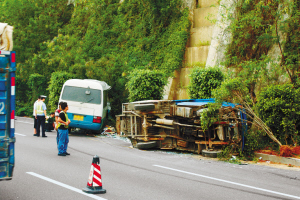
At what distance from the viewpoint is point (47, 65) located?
26781 millimetres

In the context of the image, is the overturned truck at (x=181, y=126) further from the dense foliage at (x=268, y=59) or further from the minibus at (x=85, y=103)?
the minibus at (x=85, y=103)

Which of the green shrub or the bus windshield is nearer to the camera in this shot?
the bus windshield

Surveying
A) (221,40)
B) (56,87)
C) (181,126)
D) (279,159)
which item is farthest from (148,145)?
(56,87)

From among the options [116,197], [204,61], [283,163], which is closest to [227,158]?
[283,163]

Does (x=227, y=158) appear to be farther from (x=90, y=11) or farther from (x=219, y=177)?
(x=90, y=11)

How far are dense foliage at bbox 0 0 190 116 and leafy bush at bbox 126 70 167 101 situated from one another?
2.97 m

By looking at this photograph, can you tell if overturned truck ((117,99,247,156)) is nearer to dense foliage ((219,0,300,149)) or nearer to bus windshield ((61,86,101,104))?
dense foliage ((219,0,300,149))

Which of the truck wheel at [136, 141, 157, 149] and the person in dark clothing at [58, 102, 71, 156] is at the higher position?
the person in dark clothing at [58, 102, 71, 156]

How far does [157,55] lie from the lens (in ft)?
77.4

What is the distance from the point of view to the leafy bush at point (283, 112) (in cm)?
1155

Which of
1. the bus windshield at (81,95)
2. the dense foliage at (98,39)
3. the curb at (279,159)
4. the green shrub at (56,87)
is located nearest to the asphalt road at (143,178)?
the curb at (279,159)

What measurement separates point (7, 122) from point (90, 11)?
2481 cm

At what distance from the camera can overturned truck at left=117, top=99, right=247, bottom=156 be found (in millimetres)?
11359

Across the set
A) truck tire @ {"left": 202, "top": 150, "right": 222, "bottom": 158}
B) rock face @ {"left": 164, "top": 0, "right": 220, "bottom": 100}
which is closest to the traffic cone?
truck tire @ {"left": 202, "top": 150, "right": 222, "bottom": 158}
